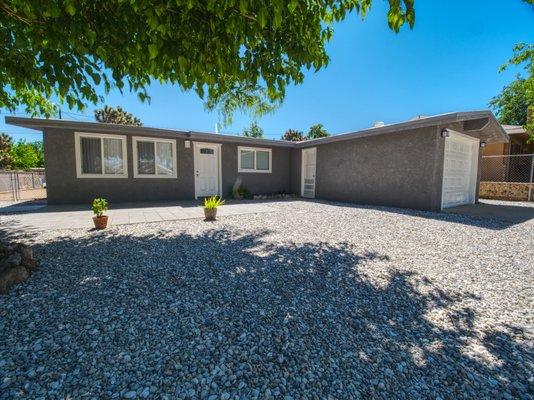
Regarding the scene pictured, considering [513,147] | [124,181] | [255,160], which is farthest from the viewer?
[513,147]

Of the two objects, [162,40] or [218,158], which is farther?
[218,158]

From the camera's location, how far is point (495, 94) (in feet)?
73.2

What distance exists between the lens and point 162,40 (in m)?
2.60

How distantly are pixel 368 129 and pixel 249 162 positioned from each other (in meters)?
5.40

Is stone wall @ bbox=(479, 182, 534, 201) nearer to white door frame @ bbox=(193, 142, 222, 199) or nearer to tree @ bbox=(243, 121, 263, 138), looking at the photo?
white door frame @ bbox=(193, 142, 222, 199)

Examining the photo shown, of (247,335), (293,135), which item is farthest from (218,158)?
(293,135)

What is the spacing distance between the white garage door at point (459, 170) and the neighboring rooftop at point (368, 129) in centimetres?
47

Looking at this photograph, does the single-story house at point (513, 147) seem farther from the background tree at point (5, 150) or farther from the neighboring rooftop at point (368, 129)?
the background tree at point (5, 150)

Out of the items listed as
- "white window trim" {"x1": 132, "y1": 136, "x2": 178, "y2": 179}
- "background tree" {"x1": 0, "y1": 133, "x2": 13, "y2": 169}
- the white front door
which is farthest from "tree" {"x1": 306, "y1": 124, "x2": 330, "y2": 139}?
"background tree" {"x1": 0, "y1": 133, "x2": 13, "y2": 169}

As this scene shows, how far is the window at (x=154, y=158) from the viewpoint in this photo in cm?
934

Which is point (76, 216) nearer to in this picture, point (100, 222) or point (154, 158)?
point (100, 222)

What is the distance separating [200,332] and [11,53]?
13.3ft

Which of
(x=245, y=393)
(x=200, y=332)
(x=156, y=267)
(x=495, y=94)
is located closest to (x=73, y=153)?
(x=156, y=267)

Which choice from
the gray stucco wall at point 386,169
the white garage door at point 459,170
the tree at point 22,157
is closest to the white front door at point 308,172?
the gray stucco wall at point 386,169
